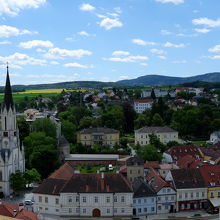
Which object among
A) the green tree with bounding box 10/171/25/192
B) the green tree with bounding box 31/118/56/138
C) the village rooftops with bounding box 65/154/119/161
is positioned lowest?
the village rooftops with bounding box 65/154/119/161

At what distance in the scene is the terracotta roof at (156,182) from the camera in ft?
146

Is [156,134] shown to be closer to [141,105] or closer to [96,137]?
[96,137]

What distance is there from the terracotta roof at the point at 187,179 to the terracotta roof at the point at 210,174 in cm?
71

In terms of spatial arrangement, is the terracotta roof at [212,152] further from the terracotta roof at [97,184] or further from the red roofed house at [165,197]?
the terracotta roof at [97,184]

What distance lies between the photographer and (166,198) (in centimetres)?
4431

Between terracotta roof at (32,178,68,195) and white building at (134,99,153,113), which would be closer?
terracotta roof at (32,178,68,195)

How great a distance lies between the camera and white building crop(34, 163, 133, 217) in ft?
139

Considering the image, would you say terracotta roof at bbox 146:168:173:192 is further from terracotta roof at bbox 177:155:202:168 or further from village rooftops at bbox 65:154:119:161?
village rooftops at bbox 65:154:119:161

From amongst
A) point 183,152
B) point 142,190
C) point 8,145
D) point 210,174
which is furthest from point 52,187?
point 183,152

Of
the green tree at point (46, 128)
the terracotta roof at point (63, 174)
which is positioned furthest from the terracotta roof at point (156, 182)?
the green tree at point (46, 128)

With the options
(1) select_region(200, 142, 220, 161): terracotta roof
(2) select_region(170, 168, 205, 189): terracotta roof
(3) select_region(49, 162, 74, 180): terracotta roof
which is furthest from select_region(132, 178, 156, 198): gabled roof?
(1) select_region(200, 142, 220, 161): terracotta roof

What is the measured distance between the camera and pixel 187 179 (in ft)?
150

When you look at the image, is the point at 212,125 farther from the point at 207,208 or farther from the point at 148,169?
the point at 207,208

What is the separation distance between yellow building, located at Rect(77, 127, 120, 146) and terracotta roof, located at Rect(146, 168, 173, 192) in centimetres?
3805
